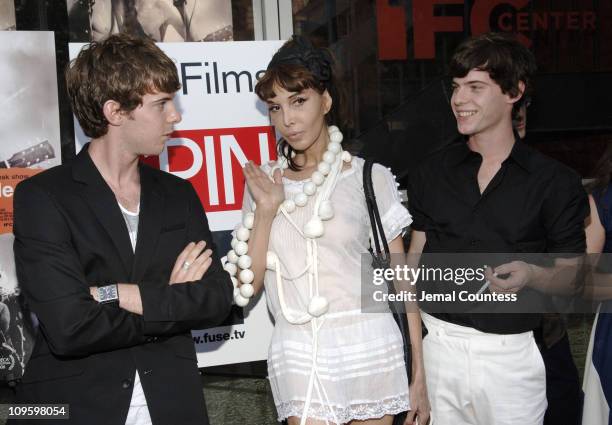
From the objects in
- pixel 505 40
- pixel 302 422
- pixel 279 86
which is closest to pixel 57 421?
pixel 302 422

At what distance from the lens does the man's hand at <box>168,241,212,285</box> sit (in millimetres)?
2166

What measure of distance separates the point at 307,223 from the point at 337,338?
41 centimetres

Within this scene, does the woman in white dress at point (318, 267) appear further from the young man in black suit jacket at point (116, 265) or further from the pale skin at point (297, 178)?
the young man in black suit jacket at point (116, 265)

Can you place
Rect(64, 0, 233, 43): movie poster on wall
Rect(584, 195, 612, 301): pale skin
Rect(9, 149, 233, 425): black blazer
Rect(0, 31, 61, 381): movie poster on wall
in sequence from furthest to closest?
Rect(64, 0, 233, 43): movie poster on wall, Rect(0, 31, 61, 381): movie poster on wall, Rect(584, 195, 612, 301): pale skin, Rect(9, 149, 233, 425): black blazer

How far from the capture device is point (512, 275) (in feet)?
7.88

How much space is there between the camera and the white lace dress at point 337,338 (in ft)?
7.79

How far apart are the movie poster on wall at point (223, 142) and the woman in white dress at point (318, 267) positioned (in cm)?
79

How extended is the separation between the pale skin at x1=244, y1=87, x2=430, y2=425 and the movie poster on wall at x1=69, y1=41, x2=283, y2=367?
2.57 ft

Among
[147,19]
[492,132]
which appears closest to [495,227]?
[492,132]

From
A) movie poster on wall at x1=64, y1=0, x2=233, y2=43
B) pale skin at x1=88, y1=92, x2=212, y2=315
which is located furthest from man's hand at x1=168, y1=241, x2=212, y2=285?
movie poster on wall at x1=64, y1=0, x2=233, y2=43

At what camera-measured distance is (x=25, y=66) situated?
126 inches

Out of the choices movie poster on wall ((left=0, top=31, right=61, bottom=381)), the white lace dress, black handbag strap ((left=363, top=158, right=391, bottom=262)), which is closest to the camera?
the white lace dress

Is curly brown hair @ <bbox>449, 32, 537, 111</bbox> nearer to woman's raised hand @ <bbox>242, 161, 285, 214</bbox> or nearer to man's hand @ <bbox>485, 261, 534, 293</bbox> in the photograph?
man's hand @ <bbox>485, 261, 534, 293</bbox>

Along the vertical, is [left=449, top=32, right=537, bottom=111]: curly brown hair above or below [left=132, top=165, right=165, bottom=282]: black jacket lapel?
above
